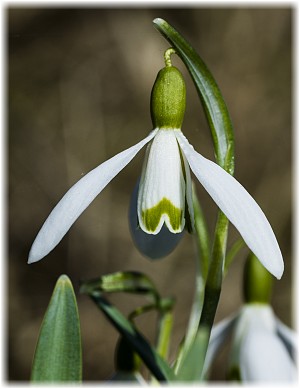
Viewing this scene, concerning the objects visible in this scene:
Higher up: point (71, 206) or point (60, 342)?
point (71, 206)

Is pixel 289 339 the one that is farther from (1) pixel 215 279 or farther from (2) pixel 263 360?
(1) pixel 215 279

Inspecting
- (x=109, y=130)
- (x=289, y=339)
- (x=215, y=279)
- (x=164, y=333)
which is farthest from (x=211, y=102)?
(x=109, y=130)

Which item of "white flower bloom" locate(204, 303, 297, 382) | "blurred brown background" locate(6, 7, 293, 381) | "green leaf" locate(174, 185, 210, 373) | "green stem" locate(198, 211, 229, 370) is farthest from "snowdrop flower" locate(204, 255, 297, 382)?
"blurred brown background" locate(6, 7, 293, 381)

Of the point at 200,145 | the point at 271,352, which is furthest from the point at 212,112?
the point at 200,145

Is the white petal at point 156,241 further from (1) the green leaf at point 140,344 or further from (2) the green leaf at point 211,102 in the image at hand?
(2) the green leaf at point 211,102

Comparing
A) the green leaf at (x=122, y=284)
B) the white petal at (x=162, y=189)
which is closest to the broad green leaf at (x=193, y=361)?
the white petal at (x=162, y=189)

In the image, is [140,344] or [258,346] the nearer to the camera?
[140,344]

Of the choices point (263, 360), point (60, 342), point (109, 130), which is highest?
point (109, 130)

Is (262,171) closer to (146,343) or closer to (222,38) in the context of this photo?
(222,38)
